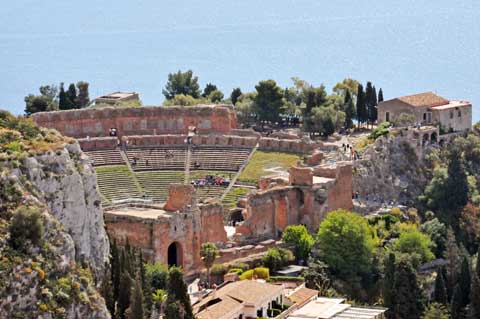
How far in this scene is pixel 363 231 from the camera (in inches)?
2891

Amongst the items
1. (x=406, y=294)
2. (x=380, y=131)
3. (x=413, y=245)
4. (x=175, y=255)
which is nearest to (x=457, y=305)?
(x=406, y=294)

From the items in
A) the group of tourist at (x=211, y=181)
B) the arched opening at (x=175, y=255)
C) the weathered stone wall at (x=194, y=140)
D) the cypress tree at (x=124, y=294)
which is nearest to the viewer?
the cypress tree at (x=124, y=294)

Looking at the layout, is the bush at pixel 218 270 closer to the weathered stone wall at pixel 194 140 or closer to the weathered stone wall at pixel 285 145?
the weathered stone wall at pixel 194 140

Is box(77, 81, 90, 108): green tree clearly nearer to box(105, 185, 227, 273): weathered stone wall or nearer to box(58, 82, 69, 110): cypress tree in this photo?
box(58, 82, 69, 110): cypress tree

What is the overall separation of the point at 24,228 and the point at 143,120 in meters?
41.6

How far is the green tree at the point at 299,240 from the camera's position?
73.4 metres

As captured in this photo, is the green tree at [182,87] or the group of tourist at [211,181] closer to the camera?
the group of tourist at [211,181]

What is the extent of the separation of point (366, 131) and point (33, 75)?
2191 inches

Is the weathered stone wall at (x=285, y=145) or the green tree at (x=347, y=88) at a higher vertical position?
the green tree at (x=347, y=88)

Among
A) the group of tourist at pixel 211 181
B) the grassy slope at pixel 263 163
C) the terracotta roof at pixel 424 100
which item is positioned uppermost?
the terracotta roof at pixel 424 100

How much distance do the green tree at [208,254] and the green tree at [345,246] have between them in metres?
7.06

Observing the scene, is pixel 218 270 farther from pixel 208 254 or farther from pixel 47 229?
A: pixel 47 229

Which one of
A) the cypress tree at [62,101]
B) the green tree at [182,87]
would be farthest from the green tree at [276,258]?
the green tree at [182,87]

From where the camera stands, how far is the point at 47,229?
51.0 meters
